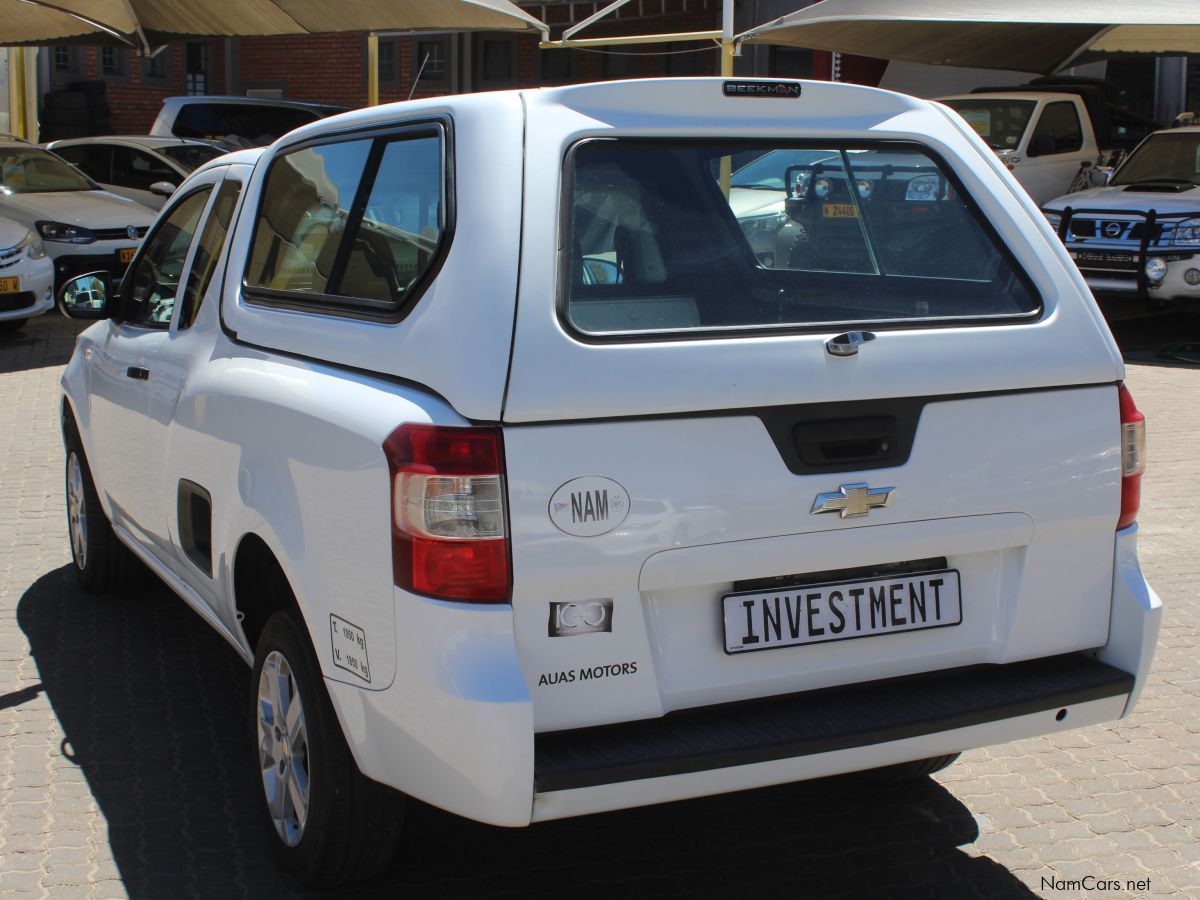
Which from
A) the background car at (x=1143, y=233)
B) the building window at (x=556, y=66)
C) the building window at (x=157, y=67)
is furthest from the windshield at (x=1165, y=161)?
the building window at (x=157, y=67)

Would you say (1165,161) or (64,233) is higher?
(1165,161)

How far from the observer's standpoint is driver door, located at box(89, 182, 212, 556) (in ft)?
15.1

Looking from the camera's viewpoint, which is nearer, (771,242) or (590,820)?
(771,242)

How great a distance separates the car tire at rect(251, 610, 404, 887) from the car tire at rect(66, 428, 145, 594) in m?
2.27

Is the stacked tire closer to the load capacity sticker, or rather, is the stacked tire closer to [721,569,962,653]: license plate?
the load capacity sticker

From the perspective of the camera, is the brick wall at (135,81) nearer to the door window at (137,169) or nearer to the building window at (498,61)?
the building window at (498,61)

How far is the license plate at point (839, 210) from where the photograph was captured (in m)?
3.59

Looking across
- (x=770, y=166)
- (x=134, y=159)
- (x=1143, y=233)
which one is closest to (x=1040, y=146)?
(x=1143, y=233)

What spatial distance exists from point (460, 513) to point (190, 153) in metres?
16.4

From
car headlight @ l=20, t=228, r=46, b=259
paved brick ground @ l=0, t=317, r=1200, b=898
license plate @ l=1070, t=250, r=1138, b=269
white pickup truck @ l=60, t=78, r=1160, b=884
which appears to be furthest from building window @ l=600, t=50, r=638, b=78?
white pickup truck @ l=60, t=78, r=1160, b=884

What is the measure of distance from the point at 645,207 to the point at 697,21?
21811 millimetres

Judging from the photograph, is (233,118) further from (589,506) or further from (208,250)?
(589,506)

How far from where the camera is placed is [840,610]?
310 cm

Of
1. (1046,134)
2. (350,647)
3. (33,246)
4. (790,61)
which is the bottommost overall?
(350,647)
